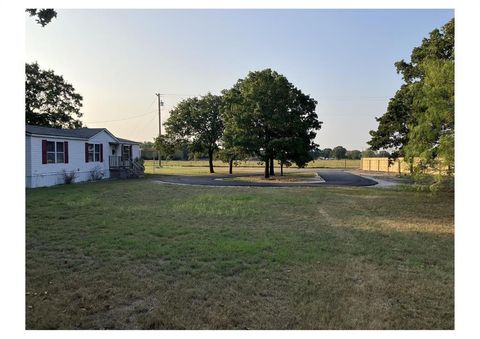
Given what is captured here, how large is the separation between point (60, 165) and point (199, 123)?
603 inches

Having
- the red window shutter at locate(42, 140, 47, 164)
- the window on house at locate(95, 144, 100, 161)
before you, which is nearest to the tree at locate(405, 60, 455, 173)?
the red window shutter at locate(42, 140, 47, 164)

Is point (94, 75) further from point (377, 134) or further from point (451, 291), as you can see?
point (377, 134)

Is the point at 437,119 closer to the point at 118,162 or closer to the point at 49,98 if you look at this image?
the point at 118,162

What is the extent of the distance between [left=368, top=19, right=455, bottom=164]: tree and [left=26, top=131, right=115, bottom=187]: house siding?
15.1 meters

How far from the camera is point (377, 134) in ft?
49.3

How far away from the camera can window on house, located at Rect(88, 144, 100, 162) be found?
20688mm

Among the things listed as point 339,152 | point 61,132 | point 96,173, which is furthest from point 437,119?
point 339,152

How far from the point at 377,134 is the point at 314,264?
11.9m

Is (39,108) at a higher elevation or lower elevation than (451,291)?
higher

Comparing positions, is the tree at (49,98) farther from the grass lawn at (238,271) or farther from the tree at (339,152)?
the tree at (339,152)

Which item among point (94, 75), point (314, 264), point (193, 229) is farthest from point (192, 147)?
point (314, 264)

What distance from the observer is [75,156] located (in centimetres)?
1908

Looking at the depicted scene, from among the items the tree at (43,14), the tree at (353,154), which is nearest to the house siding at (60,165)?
the tree at (43,14)

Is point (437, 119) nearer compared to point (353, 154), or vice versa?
point (437, 119)
